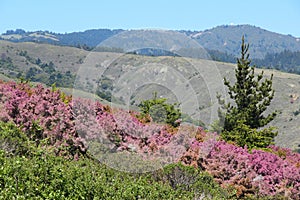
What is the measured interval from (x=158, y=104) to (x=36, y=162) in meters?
12.3

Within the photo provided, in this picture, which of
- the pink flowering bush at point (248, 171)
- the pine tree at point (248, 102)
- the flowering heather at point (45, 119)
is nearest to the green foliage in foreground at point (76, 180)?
the flowering heather at point (45, 119)

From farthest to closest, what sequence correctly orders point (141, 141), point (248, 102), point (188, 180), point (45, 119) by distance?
point (248, 102), point (141, 141), point (45, 119), point (188, 180)

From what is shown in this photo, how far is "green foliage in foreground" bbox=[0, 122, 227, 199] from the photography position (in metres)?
5.12

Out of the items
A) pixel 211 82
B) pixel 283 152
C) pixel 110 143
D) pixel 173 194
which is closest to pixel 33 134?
pixel 110 143

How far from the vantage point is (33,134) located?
30.3 feet

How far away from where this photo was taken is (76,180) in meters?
5.82

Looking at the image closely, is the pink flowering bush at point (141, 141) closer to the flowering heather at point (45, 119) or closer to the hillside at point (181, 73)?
the flowering heather at point (45, 119)

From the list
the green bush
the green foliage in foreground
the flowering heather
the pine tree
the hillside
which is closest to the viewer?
the green foliage in foreground

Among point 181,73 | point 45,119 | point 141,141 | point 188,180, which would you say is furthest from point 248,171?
point 181,73

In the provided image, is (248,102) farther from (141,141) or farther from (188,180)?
(188,180)

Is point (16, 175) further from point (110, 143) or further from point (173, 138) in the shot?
point (173, 138)

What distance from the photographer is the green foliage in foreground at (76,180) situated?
5125mm

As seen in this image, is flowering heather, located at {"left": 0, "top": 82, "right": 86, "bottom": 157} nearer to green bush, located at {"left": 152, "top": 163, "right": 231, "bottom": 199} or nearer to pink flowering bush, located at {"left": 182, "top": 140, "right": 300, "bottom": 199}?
green bush, located at {"left": 152, "top": 163, "right": 231, "bottom": 199}

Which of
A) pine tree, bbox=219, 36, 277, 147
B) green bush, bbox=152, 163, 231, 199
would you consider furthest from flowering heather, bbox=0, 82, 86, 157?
pine tree, bbox=219, 36, 277, 147
